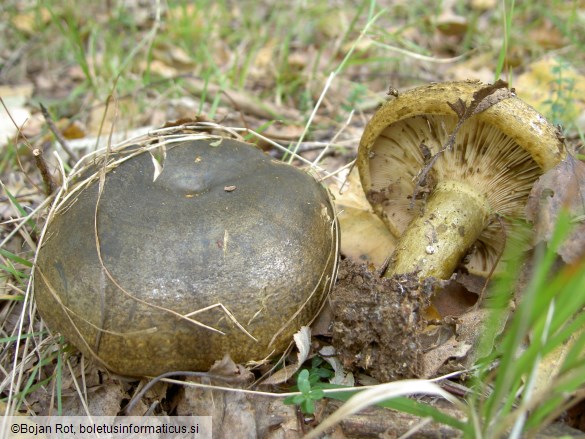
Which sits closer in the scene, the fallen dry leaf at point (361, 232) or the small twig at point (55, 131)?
the fallen dry leaf at point (361, 232)

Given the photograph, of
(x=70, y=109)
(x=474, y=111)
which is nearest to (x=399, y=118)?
(x=474, y=111)

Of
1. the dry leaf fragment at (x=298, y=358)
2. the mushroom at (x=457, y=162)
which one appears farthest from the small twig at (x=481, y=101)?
the dry leaf fragment at (x=298, y=358)

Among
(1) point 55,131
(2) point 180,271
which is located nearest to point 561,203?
(2) point 180,271

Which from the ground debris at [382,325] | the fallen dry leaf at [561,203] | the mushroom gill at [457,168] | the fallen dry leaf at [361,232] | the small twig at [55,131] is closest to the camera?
the fallen dry leaf at [561,203]

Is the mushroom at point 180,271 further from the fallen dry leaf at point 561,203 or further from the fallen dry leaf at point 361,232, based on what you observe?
the fallen dry leaf at point 561,203

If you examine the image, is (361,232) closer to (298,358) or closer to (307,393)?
(298,358)

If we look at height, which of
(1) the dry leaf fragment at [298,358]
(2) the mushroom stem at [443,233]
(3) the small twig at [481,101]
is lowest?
(1) the dry leaf fragment at [298,358]

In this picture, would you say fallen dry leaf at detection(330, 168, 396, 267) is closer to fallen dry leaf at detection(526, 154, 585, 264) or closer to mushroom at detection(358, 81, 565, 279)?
mushroom at detection(358, 81, 565, 279)
